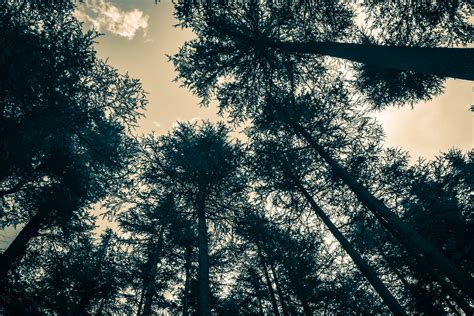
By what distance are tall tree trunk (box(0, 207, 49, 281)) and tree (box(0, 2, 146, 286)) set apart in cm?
2

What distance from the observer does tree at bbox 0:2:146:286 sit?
603 centimetres

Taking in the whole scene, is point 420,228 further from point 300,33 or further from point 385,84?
point 300,33

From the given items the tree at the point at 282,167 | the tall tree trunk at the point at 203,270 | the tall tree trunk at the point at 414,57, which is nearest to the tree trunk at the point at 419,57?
the tall tree trunk at the point at 414,57

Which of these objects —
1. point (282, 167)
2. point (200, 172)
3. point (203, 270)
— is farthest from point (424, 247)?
point (200, 172)

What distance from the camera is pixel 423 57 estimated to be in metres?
3.26

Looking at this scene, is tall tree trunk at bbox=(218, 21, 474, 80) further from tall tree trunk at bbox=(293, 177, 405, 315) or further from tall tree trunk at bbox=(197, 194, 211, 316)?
tall tree trunk at bbox=(197, 194, 211, 316)

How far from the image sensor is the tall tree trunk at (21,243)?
712 centimetres

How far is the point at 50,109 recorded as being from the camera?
20.9ft

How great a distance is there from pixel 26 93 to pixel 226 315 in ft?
41.3

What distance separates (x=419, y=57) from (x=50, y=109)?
27.4 feet

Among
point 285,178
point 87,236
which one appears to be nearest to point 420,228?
point 285,178

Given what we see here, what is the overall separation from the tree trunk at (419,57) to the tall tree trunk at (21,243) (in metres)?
10.4

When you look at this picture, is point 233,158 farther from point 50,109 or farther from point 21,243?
Answer: point 21,243

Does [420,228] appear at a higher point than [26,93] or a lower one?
lower
